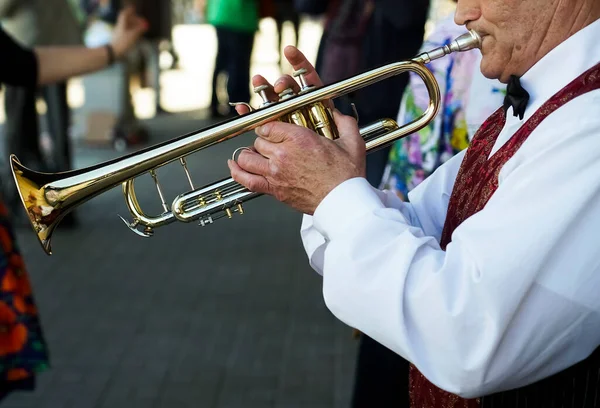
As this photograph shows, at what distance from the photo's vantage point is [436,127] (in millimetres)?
2586

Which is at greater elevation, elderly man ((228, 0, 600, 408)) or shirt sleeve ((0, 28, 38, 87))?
elderly man ((228, 0, 600, 408))

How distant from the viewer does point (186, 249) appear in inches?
202

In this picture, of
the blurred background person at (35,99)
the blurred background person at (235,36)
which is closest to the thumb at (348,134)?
the blurred background person at (35,99)

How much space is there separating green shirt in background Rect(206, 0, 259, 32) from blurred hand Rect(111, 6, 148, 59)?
209 inches

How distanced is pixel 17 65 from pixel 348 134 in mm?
2054

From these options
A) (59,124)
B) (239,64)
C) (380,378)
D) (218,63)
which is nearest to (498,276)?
(380,378)

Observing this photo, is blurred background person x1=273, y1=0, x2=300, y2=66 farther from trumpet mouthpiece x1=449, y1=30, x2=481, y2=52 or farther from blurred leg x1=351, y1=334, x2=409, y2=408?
trumpet mouthpiece x1=449, y1=30, x2=481, y2=52

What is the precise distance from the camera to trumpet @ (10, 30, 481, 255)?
161 cm

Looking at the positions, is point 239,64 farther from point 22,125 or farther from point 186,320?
point 186,320

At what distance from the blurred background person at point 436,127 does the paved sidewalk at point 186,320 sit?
95 cm

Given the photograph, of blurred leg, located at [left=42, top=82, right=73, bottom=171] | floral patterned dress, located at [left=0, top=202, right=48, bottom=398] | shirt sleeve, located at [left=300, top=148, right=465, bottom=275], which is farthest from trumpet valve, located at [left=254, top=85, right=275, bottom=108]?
blurred leg, located at [left=42, top=82, right=73, bottom=171]

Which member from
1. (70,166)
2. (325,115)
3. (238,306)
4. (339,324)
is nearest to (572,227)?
(325,115)

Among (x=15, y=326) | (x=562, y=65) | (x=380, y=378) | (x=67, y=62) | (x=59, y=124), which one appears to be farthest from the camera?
(x=59, y=124)

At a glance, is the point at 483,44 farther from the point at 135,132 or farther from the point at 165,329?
the point at 135,132
